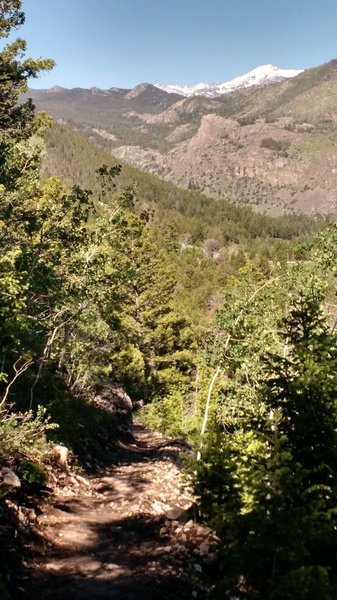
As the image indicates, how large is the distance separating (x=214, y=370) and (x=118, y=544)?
11.2 m


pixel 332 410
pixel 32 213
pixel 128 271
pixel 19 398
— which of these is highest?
pixel 32 213

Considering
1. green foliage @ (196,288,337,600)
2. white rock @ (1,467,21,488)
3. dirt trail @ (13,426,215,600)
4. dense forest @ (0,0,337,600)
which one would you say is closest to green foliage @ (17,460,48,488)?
dense forest @ (0,0,337,600)

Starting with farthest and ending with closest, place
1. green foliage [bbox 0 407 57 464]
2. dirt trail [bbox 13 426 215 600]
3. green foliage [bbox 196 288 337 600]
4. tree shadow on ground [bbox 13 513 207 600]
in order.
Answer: green foliage [bbox 0 407 57 464] < dirt trail [bbox 13 426 215 600] < tree shadow on ground [bbox 13 513 207 600] < green foliage [bbox 196 288 337 600]

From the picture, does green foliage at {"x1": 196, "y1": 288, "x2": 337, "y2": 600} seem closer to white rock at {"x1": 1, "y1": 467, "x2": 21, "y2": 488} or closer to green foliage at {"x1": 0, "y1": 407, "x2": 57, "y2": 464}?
green foliage at {"x1": 0, "y1": 407, "x2": 57, "y2": 464}

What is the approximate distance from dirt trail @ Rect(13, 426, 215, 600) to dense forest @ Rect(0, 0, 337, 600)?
76 centimetres

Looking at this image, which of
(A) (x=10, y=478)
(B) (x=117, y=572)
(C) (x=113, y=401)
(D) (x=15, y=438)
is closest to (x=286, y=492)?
(B) (x=117, y=572)

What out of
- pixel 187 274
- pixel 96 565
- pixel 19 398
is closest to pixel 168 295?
pixel 19 398

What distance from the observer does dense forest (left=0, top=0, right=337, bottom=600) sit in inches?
234

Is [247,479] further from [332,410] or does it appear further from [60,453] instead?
[60,453]

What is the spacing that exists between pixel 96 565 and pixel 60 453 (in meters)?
5.01

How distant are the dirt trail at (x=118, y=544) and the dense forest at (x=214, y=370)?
2.49ft

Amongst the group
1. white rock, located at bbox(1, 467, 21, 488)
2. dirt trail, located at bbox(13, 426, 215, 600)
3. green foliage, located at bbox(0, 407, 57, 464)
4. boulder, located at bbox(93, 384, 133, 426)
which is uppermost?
green foliage, located at bbox(0, 407, 57, 464)

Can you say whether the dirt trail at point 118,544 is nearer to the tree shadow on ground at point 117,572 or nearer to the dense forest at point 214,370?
the tree shadow on ground at point 117,572

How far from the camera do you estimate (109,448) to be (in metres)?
19.7
